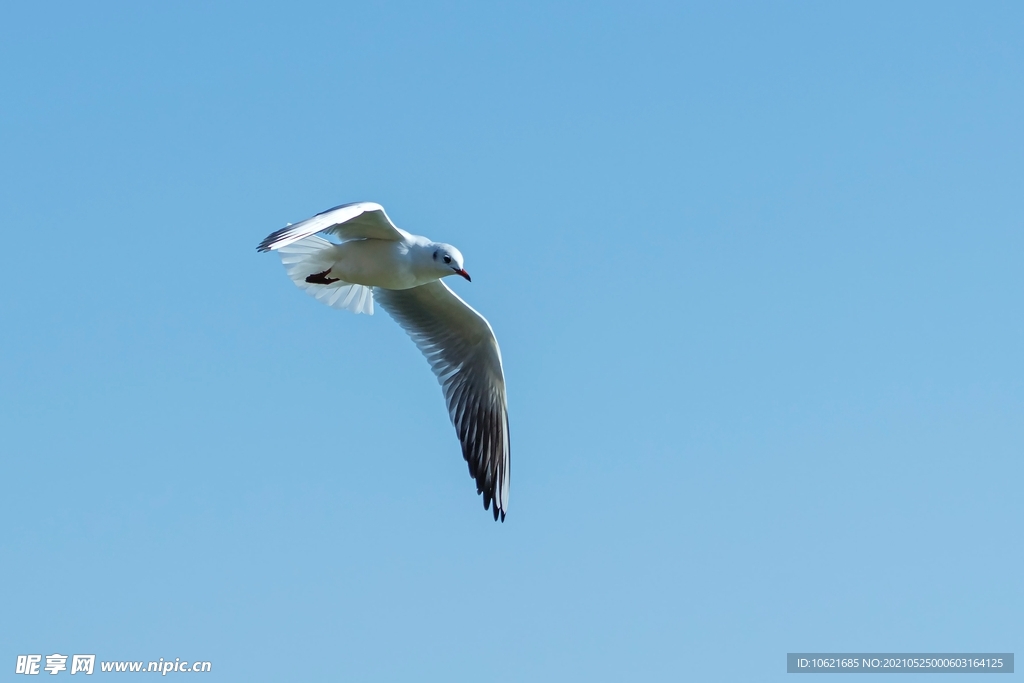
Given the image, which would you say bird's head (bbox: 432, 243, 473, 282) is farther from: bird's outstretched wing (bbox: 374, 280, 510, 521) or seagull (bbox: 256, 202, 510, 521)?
bird's outstretched wing (bbox: 374, 280, 510, 521)

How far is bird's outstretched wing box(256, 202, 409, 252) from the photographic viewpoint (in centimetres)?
859

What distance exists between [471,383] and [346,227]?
6.50 ft

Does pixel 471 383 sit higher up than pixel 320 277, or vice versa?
pixel 320 277

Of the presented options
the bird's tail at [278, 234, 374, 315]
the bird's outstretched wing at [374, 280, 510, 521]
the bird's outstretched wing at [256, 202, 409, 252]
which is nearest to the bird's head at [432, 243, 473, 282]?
the bird's outstretched wing at [256, 202, 409, 252]

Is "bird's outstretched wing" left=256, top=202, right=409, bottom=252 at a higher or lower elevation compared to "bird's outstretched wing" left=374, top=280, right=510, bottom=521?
higher

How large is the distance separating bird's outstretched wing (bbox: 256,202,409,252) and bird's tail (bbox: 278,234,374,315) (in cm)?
24

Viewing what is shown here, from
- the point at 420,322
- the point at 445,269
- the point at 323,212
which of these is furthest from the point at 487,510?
the point at 323,212

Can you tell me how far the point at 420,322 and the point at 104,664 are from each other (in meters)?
3.41

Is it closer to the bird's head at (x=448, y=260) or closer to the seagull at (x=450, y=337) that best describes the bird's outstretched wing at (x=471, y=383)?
the seagull at (x=450, y=337)

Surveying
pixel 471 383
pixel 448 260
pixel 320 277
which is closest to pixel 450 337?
pixel 471 383

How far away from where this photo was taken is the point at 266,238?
866 cm

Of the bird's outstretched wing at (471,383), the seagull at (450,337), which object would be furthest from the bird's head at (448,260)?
the bird's outstretched wing at (471,383)

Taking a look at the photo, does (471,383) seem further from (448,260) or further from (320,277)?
(448,260)

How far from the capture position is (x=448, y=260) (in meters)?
9.80
